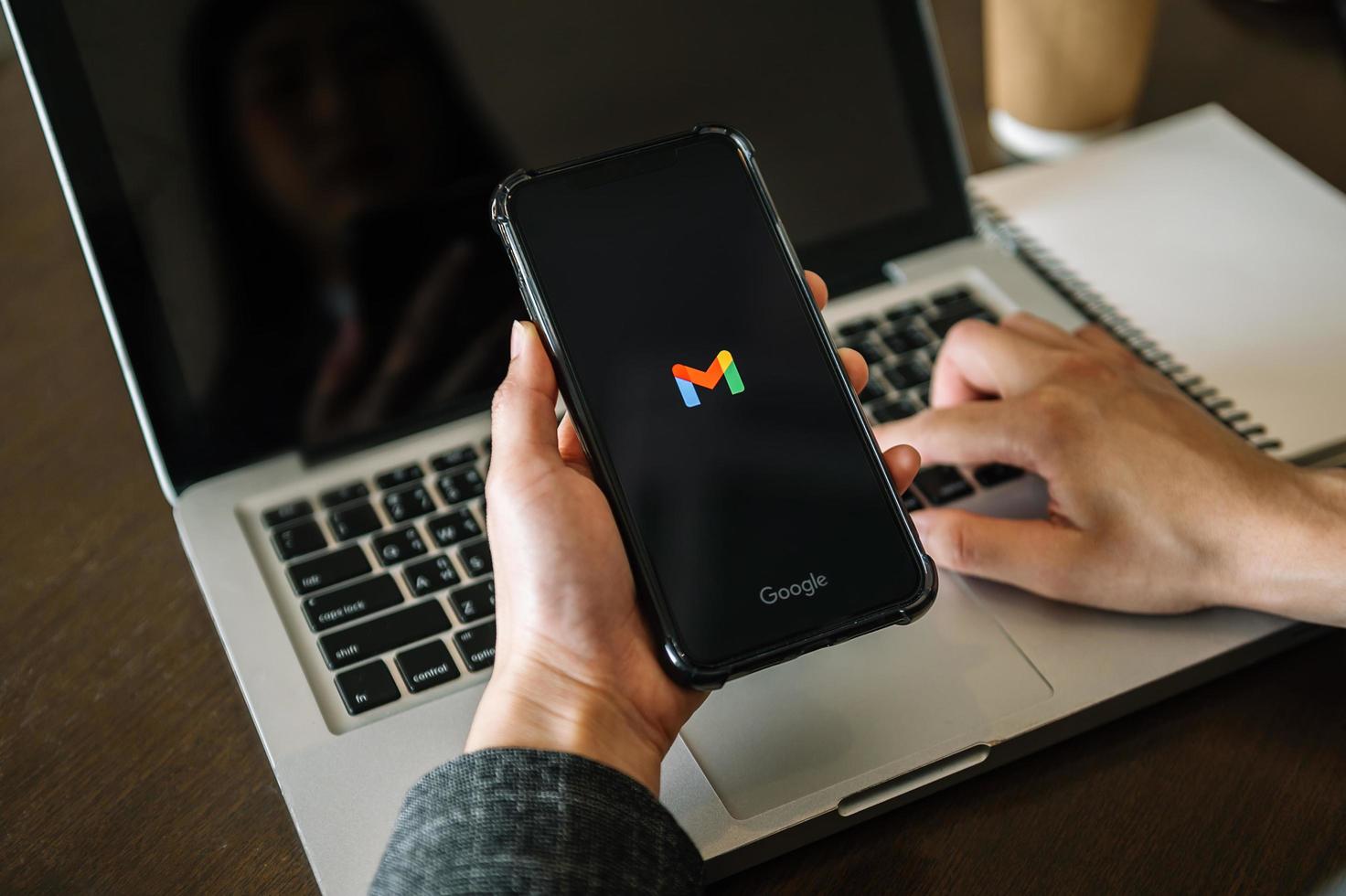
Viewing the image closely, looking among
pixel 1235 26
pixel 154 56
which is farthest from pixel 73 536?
pixel 1235 26

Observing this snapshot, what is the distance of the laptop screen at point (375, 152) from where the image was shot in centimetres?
63

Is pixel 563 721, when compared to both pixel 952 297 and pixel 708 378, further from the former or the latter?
pixel 952 297

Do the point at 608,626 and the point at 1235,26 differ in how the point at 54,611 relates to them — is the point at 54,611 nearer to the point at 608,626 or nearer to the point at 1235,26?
the point at 608,626

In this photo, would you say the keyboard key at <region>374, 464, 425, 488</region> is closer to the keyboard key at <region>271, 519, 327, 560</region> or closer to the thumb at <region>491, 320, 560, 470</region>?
the keyboard key at <region>271, 519, 327, 560</region>

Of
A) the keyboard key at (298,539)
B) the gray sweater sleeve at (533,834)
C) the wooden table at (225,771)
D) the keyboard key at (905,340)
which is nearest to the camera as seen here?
the gray sweater sleeve at (533,834)

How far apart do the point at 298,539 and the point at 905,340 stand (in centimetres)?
38

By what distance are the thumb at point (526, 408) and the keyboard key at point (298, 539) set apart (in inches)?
6.2

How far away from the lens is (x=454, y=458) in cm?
68

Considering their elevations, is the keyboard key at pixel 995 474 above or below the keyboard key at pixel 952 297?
below

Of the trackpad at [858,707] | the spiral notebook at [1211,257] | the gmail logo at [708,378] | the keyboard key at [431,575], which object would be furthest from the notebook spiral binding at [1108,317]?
the keyboard key at [431,575]

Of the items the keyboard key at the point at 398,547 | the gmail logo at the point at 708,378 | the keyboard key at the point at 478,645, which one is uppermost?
the gmail logo at the point at 708,378

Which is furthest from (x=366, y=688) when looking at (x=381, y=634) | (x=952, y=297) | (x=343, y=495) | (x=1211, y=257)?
(x=1211, y=257)

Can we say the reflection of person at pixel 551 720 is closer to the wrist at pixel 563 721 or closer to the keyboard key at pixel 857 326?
the wrist at pixel 563 721

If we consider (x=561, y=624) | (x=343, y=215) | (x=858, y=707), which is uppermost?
(x=343, y=215)
